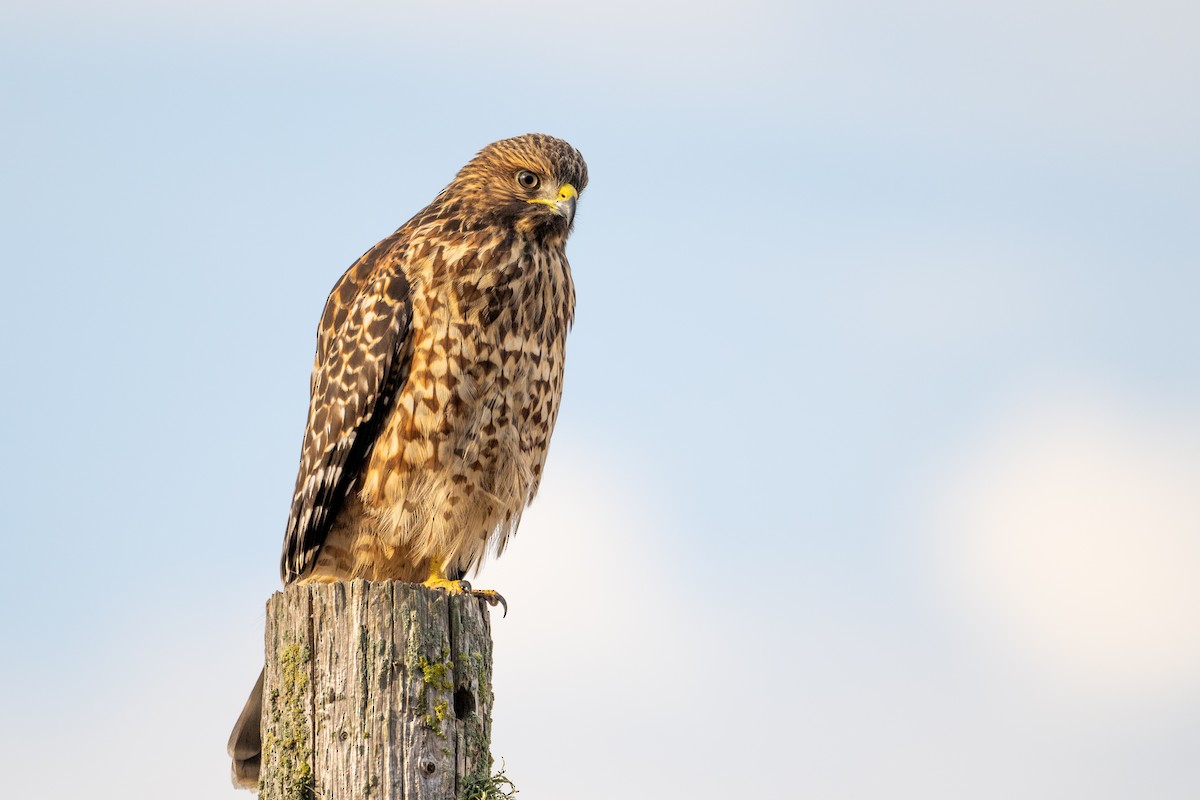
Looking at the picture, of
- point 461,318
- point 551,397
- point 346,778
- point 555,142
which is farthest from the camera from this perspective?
point 555,142

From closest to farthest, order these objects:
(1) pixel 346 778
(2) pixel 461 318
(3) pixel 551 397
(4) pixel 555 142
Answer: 1. (1) pixel 346 778
2. (2) pixel 461 318
3. (3) pixel 551 397
4. (4) pixel 555 142

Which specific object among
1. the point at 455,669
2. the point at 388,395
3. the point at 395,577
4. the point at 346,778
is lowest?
the point at 346,778

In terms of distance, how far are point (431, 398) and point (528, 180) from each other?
1222mm

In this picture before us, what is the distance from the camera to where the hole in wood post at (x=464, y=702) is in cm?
389

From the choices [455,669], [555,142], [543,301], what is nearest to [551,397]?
[543,301]

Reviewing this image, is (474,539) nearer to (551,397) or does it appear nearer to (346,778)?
(551,397)

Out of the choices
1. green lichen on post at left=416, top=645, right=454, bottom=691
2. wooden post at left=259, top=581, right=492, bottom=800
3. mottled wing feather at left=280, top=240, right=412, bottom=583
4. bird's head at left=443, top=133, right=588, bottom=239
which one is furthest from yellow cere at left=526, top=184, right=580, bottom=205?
green lichen on post at left=416, top=645, right=454, bottom=691

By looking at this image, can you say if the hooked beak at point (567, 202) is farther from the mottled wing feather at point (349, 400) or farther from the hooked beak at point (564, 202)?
the mottled wing feather at point (349, 400)

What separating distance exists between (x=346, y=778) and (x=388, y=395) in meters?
1.93

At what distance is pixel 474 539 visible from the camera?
18.4ft

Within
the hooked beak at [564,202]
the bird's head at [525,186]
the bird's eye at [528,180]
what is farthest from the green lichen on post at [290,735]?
the bird's eye at [528,180]

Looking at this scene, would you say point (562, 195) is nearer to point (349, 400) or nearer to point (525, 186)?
point (525, 186)

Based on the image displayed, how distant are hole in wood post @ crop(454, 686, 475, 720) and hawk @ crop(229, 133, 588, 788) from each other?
1.28 metres

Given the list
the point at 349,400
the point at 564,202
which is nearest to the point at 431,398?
the point at 349,400
